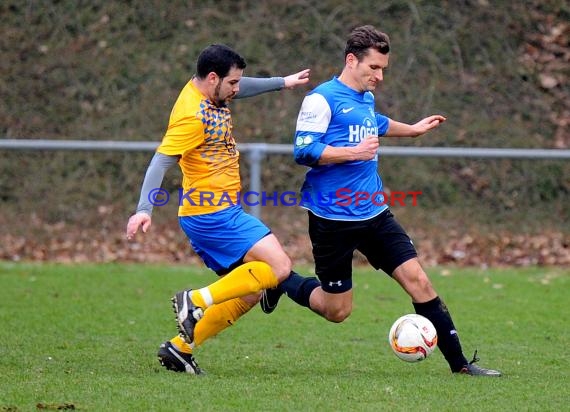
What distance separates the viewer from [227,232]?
572 cm

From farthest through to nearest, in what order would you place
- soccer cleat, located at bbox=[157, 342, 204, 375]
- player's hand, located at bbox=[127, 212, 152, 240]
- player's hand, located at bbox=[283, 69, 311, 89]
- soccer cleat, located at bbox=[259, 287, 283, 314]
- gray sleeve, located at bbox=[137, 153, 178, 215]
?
player's hand, located at bbox=[283, 69, 311, 89], soccer cleat, located at bbox=[259, 287, 283, 314], soccer cleat, located at bbox=[157, 342, 204, 375], gray sleeve, located at bbox=[137, 153, 178, 215], player's hand, located at bbox=[127, 212, 152, 240]

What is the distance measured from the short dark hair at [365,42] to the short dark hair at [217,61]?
72 cm

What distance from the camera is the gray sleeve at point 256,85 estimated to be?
6227 mm

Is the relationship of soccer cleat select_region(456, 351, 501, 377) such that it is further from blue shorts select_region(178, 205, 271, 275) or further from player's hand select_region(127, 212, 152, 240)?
player's hand select_region(127, 212, 152, 240)

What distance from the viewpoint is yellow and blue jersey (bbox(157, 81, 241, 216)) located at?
18.5ft

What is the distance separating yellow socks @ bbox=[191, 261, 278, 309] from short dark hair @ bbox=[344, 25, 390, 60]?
139 centimetres

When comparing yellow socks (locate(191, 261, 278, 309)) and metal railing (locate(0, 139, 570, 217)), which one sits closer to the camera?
yellow socks (locate(191, 261, 278, 309))

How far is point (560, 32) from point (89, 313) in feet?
30.1

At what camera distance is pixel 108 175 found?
13.2 m

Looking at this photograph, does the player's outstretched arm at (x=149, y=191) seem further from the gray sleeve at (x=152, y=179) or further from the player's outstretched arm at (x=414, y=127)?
the player's outstretched arm at (x=414, y=127)

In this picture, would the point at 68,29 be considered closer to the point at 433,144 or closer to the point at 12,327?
the point at 433,144

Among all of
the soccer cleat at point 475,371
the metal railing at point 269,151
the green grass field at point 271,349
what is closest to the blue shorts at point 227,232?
the green grass field at point 271,349

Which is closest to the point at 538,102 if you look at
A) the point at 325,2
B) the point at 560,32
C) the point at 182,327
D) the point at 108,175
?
the point at 560,32

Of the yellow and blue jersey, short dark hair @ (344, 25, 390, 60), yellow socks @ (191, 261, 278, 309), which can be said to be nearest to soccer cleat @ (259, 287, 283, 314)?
yellow socks @ (191, 261, 278, 309)
